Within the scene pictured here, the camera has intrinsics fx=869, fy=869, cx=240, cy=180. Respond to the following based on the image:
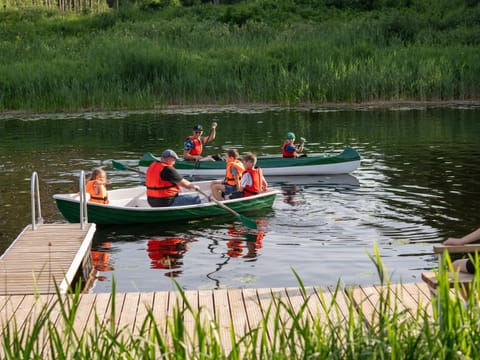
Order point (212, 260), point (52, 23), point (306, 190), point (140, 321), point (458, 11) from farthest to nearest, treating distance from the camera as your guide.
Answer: point (52, 23) → point (458, 11) → point (306, 190) → point (212, 260) → point (140, 321)

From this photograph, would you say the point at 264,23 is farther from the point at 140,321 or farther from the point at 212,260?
the point at 140,321

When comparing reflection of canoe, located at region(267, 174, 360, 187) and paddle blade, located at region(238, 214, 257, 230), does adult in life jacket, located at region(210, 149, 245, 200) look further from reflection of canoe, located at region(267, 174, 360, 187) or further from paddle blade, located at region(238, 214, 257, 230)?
reflection of canoe, located at region(267, 174, 360, 187)

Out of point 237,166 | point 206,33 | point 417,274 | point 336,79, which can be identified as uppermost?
point 206,33

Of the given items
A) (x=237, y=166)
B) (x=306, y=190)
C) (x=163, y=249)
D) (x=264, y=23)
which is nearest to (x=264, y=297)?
(x=163, y=249)

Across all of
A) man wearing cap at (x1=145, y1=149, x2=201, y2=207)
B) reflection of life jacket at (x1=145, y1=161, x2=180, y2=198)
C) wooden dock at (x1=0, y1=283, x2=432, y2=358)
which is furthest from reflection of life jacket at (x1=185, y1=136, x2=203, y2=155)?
wooden dock at (x1=0, y1=283, x2=432, y2=358)

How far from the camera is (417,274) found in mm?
10242

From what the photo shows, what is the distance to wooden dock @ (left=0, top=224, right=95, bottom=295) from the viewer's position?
26.9 feet

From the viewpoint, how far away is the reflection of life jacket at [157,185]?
43.4 ft

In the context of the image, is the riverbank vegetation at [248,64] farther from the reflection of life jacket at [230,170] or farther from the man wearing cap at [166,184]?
the man wearing cap at [166,184]

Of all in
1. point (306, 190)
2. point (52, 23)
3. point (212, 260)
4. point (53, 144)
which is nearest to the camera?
point (212, 260)

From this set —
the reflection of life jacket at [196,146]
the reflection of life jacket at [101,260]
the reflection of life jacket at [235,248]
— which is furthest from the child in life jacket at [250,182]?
the reflection of life jacket at [196,146]

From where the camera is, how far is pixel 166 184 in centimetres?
1345

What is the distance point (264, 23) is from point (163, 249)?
31712mm

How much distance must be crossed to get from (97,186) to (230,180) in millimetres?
2747
